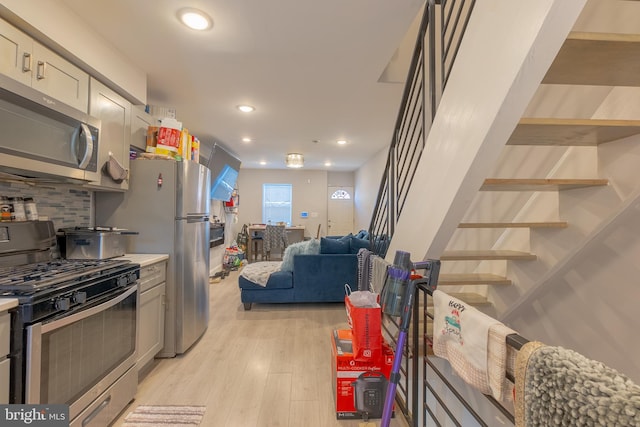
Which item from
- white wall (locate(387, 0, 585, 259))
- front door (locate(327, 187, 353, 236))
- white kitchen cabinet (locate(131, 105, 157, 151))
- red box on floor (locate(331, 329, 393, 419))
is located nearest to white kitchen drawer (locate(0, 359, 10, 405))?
red box on floor (locate(331, 329, 393, 419))

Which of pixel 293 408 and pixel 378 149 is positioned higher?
pixel 378 149

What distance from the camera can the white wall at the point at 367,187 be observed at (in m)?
5.26

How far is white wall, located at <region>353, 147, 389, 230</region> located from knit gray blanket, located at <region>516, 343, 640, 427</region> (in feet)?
13.8

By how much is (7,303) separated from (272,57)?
2075mm

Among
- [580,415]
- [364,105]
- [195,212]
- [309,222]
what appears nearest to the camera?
[580,415]

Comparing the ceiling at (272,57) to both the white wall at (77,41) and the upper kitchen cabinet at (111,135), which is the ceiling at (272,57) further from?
the upper kitchen cabinet at (111,135)

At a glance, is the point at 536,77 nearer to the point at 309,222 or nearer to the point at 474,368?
the point at 474,368

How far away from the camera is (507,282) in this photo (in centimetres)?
168

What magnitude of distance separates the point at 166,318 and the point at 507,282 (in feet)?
8.39

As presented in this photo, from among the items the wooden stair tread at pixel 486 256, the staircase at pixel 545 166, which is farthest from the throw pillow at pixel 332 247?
the wooden stair tread at pixel 486 256

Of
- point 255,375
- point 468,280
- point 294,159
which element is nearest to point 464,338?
point 468,280

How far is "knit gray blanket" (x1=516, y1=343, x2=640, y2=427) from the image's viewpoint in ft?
1.42

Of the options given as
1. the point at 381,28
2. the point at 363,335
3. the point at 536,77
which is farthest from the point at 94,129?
the point at 536,77

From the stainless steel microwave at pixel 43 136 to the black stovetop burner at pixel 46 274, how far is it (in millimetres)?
520
